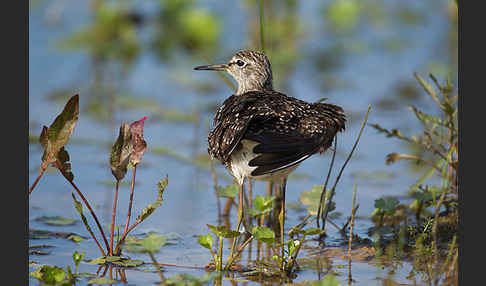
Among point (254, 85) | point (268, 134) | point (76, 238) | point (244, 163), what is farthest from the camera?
point (254, 85)

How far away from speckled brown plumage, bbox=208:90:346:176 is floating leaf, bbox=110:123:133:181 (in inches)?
22.9

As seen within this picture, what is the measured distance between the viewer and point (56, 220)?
5723mm

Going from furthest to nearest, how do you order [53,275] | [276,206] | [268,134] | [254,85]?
[254,85]
[276,206]
[268,134]
[53,275]

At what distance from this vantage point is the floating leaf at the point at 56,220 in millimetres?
5672

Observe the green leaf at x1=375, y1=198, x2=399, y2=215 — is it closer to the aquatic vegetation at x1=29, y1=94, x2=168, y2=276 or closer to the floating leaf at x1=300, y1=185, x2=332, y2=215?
the floating leaf at x1=300, y1=185, x2=332, y2=215

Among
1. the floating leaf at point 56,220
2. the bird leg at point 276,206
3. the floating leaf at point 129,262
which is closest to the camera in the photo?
the floating leaf at point 129,262

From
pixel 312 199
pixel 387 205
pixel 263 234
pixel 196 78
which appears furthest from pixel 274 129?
pixel 196 78

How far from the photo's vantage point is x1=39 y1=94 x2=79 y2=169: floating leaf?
446 cm

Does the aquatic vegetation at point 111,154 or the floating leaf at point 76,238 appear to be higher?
the aquatic vegetation at point 111,154

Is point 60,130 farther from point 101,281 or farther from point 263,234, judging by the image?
point 263,234

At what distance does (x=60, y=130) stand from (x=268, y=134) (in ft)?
4.15

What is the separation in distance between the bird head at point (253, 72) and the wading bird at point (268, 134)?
2.60 ft

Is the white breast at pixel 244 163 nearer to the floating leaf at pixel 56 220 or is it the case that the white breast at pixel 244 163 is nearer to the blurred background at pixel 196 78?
the blurred background at pixel 196 78

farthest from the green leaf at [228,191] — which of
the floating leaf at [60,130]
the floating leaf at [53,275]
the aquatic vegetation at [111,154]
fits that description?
the floating leaf at [53,275]
